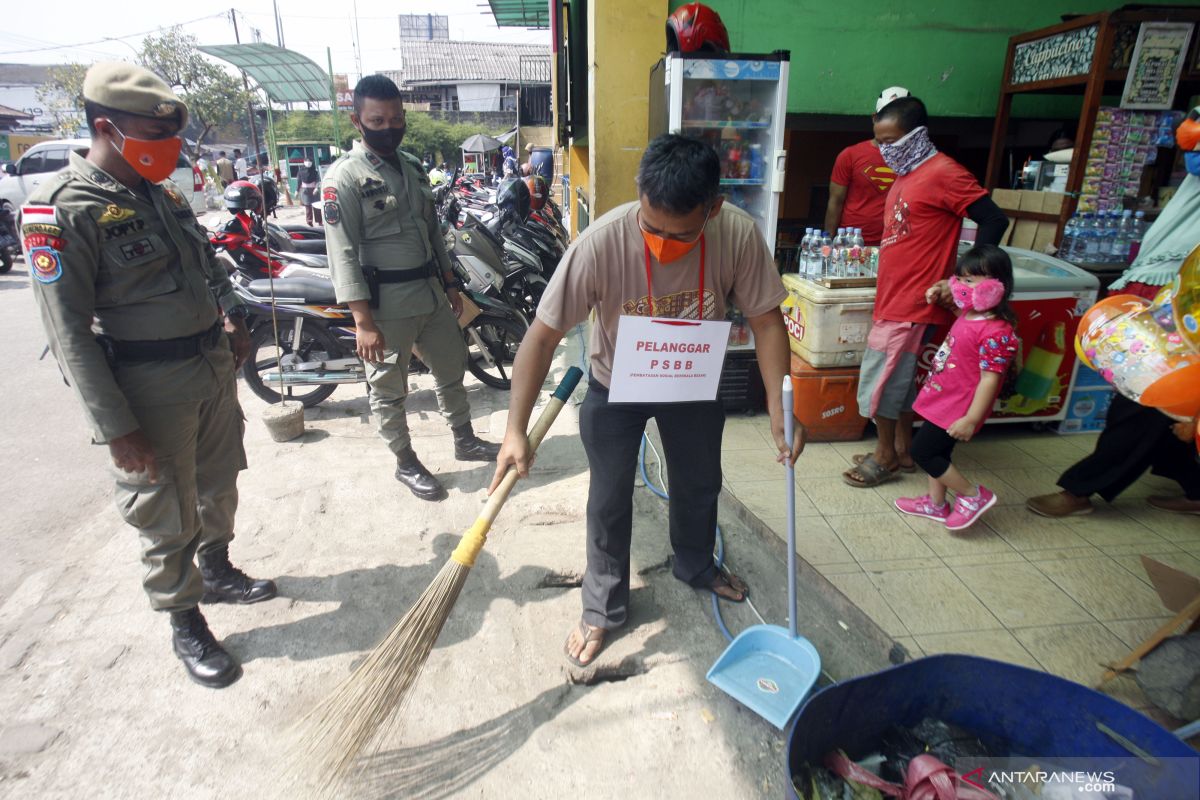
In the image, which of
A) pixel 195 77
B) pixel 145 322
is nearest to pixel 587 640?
pixel 145 322

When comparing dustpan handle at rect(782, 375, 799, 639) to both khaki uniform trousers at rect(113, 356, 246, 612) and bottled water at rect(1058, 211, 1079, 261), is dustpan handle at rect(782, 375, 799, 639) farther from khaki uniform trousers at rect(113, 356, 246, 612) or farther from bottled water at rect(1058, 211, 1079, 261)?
bottled water at rect(1058, 211, 1079, 261)

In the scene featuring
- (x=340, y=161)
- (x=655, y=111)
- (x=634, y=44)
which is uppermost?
(x=634, y=44)

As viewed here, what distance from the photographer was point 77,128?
27.0 m

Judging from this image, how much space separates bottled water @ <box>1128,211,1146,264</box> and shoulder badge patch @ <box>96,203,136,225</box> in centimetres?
515

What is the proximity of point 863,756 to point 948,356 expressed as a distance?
1.75 m

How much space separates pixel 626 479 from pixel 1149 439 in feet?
7.45

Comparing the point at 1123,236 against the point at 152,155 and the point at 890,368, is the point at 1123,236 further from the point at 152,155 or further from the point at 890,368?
the point at 152,155

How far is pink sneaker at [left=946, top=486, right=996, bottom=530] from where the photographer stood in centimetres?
289

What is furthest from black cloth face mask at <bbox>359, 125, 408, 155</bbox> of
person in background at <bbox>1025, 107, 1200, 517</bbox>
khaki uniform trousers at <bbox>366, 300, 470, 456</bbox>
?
person in background at <bbox>1025, 107, 1200, 517</bbox>

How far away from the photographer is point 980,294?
2.67m

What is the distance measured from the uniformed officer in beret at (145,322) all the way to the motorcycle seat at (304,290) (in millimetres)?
2110

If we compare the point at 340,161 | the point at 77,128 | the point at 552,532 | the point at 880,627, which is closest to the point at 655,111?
the point at 340,161

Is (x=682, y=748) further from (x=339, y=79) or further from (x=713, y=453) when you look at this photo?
(x=339, y=79)

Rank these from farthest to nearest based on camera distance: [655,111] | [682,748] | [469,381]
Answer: [469,381], [655,111], [682,748]
